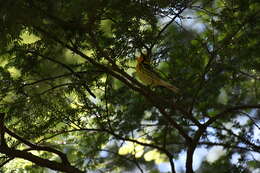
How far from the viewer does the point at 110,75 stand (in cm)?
335

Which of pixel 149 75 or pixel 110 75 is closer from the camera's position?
pixel 110 75

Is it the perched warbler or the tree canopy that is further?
the perched warbler

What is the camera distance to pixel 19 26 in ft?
7.36

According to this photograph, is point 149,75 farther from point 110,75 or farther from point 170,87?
point 110,75

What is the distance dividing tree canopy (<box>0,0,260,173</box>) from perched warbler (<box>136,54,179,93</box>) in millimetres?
82

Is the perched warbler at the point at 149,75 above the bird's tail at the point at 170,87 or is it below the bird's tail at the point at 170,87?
above

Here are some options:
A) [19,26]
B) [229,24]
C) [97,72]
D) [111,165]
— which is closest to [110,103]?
[97,72]

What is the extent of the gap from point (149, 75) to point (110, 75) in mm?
389

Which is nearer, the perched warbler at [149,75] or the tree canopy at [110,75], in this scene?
the tree canopy at [110,75]

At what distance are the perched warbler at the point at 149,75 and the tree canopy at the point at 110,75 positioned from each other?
0.08m

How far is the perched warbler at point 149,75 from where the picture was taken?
340 centimetres

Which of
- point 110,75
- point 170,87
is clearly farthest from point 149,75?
point 110,75

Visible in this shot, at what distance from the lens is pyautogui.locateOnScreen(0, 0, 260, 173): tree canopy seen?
8.25ft

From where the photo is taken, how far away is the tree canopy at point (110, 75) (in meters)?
2.52
